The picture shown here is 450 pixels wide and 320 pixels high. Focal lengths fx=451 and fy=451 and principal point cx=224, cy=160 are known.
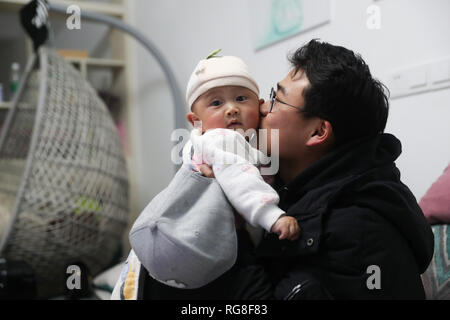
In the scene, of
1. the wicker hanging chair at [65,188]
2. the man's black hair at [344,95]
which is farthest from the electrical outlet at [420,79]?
the wicker hanging chair at [65,188]

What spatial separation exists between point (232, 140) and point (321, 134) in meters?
0.20

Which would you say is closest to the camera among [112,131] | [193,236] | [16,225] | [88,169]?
[193,236]

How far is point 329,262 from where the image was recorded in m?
0.84

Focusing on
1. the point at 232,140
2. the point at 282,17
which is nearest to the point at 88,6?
the point at 282,17

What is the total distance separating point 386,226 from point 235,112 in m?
0.42

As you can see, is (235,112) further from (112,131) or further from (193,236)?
(112,131)

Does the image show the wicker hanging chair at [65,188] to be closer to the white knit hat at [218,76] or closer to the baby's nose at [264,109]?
the white knit hat at [218,76]

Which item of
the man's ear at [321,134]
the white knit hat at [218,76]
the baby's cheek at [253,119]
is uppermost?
the white knit hat at [218,76]

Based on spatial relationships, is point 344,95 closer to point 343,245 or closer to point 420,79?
point 343,245

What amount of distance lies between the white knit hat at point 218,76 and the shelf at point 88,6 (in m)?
2.21

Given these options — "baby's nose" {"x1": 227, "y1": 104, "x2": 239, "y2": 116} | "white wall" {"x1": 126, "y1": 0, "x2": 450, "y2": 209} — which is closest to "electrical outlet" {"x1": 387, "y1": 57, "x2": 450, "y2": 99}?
"white wall" {"x1": 126, "y1": 0, "x2": 450, "y2": 209}

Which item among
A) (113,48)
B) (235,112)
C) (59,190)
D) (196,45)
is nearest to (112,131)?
(59,190)

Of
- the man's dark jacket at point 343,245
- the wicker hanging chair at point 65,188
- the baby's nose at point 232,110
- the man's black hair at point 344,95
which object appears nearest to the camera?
the man's dark jacket at point 343,245

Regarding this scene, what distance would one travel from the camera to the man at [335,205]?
83 centimetres
